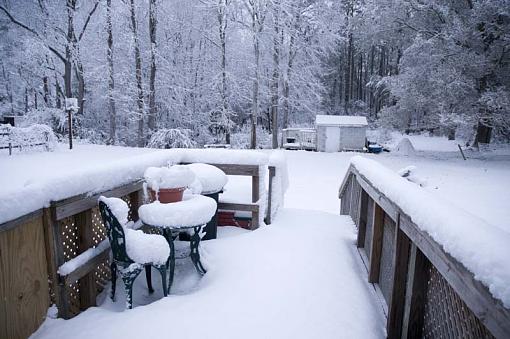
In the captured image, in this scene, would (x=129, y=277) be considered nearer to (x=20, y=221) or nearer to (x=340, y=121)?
(x=20, y=221)

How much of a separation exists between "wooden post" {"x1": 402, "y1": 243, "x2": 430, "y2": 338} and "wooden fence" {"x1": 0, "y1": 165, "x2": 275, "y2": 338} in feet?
8.18

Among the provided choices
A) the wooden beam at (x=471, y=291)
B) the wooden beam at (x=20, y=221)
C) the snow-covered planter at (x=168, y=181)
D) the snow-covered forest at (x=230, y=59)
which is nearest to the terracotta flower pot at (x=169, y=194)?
the snow-covered planter at (x=168, y=181)

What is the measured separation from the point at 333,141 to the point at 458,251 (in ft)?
62.4

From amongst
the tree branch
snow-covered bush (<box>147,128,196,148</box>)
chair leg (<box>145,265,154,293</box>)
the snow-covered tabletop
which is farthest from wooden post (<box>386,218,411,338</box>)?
the tree branch

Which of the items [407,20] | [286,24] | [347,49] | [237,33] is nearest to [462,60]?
[407,20]

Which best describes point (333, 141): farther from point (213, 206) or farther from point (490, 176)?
point (213, 206)

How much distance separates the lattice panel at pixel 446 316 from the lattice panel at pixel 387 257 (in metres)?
0.76

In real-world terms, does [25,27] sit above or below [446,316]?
above

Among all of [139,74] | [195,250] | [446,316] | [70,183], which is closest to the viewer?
[446,316]

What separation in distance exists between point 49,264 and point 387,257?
9.05ft

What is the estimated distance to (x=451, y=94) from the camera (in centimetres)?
1405

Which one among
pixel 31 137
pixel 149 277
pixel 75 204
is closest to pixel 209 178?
pixel 149 277

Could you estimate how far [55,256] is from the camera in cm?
263

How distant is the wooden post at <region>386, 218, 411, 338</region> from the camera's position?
96.8 inches
